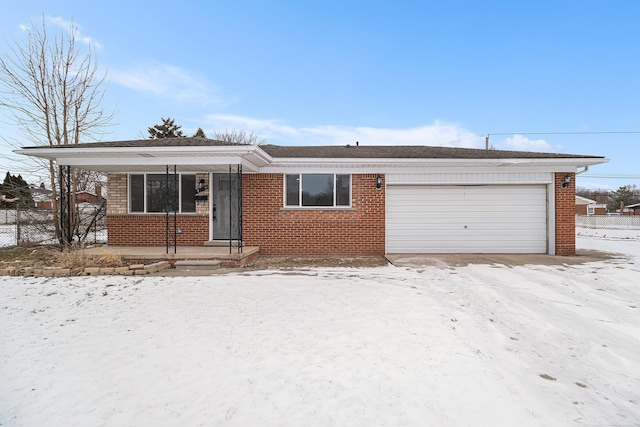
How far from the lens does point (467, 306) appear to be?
16.5ft

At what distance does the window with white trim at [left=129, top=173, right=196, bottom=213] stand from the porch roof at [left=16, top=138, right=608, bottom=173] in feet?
1.33

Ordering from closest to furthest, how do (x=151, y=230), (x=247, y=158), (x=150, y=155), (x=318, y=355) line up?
1. (x=318, y=355)
2. (x=150, y=155)
3. (x=247, y=158)
4. (x=151, y=230)

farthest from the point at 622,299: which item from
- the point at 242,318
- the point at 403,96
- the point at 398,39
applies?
the point at 403,96

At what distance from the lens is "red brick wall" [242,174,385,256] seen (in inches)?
389

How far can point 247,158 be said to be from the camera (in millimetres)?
8516

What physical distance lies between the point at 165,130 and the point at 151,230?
23.3m

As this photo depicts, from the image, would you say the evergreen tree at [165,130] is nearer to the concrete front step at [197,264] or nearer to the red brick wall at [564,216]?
the concrete front step at [197,264]

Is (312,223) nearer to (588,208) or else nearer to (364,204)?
(364,204)

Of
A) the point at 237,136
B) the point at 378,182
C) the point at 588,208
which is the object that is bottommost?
the point at 588,208

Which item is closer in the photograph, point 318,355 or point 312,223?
point 318,355

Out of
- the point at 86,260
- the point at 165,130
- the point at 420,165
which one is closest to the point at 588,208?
the point at 420,165

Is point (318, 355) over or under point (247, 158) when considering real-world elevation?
under

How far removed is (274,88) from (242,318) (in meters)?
14.5

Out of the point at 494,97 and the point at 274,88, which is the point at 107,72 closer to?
the point at 274,88
